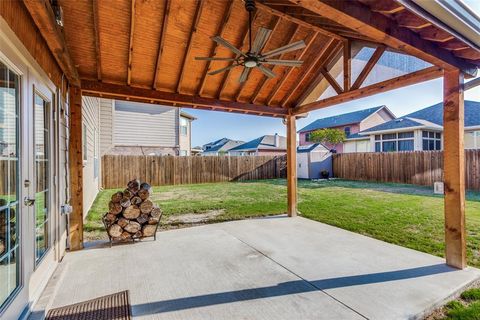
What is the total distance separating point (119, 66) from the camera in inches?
150

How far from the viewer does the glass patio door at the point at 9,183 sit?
180 cm

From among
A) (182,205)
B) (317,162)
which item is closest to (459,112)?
(182,205)

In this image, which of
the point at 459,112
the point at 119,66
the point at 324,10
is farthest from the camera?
the point at 119,66

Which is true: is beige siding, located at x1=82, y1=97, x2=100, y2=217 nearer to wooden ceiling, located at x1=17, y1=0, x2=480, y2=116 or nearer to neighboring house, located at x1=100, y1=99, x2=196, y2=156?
wooden ceiling, located at x1=17, y1=0, x2=480, y2=116

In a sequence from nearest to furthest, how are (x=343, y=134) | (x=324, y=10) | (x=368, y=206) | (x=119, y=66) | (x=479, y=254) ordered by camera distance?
(x=324, y=10), (x=479, y=254), (x=119, y=66), (x=368, y=206), (x=343, y=134)

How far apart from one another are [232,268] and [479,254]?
3.38m

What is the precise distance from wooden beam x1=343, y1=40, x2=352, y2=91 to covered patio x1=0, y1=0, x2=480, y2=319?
0.8 inches

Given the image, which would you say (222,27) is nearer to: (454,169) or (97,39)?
(97,39)

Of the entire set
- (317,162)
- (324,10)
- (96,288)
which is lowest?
(96,288)

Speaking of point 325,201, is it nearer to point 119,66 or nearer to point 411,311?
point 411,311

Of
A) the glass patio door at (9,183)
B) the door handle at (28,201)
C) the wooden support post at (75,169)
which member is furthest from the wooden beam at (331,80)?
the door handle at (28,201)

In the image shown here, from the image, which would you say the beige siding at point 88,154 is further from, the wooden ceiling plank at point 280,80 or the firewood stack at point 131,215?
the wooden ceiling plank at point 280,80

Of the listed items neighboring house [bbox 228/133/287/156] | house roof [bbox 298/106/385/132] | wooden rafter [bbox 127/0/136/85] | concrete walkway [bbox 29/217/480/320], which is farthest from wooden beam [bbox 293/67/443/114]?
neighboring house [bbox 228/133/287/156]

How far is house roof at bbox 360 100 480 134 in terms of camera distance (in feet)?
40.8
